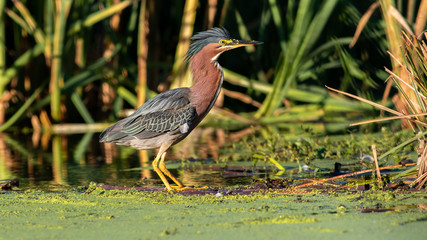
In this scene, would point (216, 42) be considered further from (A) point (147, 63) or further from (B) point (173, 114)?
(A) point (147, 63)

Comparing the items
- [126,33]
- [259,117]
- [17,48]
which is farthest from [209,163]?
[17,48]

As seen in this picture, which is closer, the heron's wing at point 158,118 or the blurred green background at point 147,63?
the heron's wing at point 158,118

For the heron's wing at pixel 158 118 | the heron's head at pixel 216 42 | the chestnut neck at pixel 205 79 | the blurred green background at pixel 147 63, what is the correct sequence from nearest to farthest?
1. the heron's wing at pixel 158 118
2. the chestnut neck at pixel 205 79
3. the heron's head at pixel 216 42
4. the blurred green background at pixel 147 63

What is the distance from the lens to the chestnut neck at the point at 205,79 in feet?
18.1

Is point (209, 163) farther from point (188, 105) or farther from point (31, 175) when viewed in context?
point (31, 175)

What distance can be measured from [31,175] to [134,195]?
1.84 metres

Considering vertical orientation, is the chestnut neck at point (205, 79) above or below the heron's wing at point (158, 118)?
above

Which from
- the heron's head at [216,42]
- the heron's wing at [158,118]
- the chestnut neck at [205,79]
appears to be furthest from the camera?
the heron's head at [216,42]

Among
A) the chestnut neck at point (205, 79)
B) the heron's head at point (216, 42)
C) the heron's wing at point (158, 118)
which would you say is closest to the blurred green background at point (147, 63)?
the heron's head at point (216, 42)

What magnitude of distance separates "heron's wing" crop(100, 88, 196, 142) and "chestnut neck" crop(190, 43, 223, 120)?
8 cm

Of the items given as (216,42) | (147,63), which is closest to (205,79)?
(216,42)

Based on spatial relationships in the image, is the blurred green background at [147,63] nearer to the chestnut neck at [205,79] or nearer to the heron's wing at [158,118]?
the chestnut neck at [205,79]

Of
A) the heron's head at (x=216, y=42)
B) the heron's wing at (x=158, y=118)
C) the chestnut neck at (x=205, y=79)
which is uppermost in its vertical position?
the heron's head at (x=216, y=42)

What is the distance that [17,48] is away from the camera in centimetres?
1002
